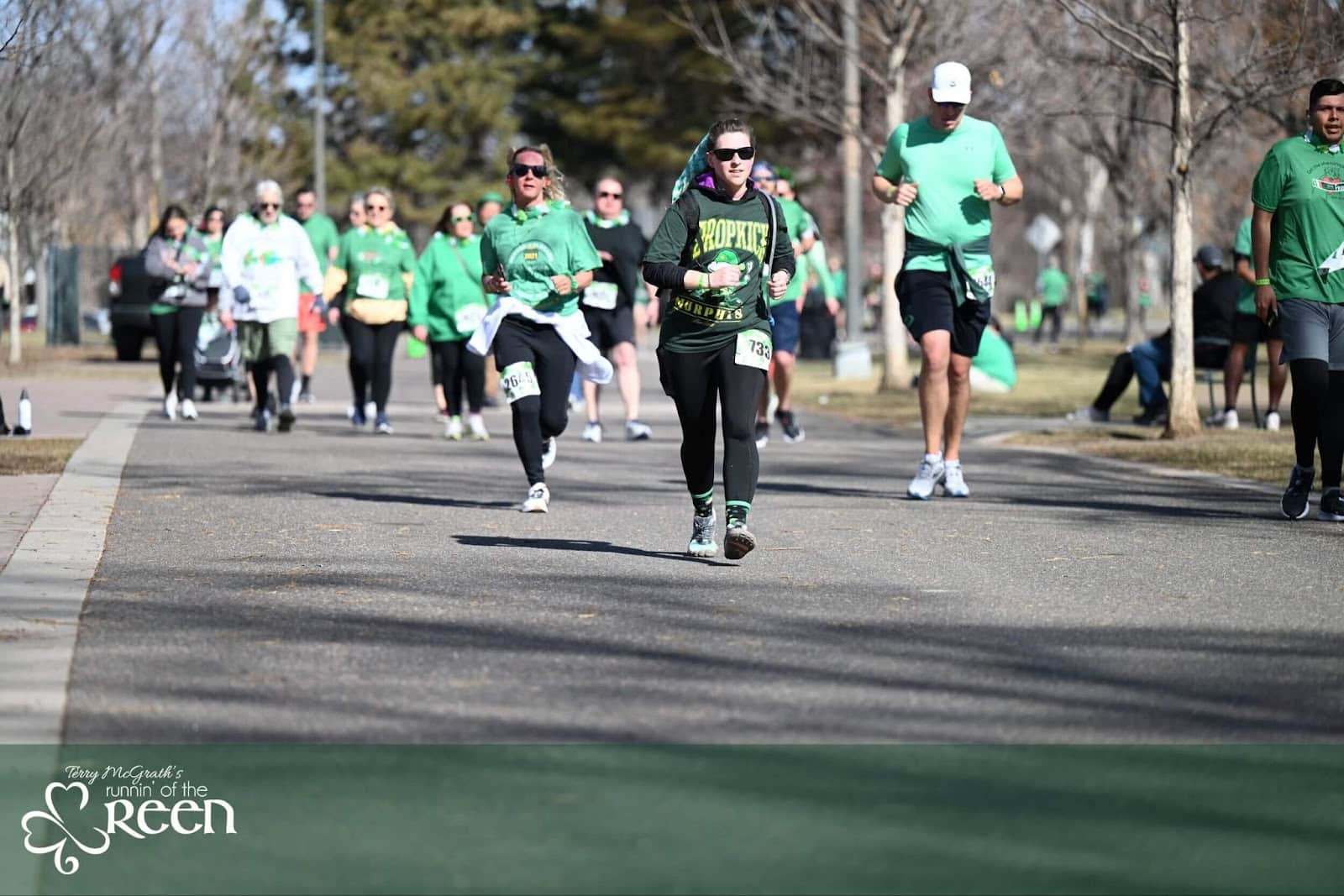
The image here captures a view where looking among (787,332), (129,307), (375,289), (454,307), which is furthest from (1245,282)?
(129,307)

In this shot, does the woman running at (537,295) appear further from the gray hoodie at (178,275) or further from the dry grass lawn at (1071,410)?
the gray hoodie at (178,275)

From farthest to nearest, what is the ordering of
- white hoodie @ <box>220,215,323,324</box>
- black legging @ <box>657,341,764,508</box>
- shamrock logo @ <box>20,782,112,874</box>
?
white hoodie @ <box>220,215,323,324</box> → black legging @ <box>657,341,764,508</box> → shamrock logo @ <box>20,782,112,874</box>

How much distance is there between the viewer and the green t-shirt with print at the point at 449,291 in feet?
57.1

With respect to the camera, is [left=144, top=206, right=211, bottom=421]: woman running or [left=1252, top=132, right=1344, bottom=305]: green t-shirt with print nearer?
[left=1252, top=132, right=1344, bottom=305]: green t-shirt with print

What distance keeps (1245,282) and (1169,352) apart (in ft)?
2.82

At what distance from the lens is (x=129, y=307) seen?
1299 inches

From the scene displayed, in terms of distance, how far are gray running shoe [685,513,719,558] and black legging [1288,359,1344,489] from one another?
10.2 ft

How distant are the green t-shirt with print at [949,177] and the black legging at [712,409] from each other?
9.25ft

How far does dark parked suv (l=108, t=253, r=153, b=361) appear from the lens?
3291cm

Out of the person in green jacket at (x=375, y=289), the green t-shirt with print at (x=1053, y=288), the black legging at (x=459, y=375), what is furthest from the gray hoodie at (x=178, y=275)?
the green t-shirt with print at (x=1053, y=288)

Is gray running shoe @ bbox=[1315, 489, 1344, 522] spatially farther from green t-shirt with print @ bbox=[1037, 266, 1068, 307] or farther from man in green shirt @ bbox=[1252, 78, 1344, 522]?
green t-shirt with print @ bbox=[1037, 266, 1068, 307]

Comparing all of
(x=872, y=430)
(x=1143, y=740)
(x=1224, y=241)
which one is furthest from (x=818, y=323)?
(x=1143, y=740)

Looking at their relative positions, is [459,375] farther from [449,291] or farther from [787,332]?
[787,332]

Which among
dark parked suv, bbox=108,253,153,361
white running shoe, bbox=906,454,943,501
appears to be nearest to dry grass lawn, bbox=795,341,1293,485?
white running shoe, bbox=906,454,943,501
